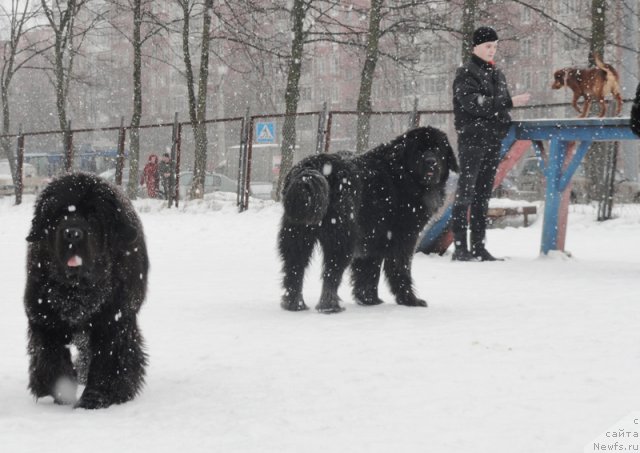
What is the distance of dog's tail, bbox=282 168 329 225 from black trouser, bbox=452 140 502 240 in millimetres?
3095

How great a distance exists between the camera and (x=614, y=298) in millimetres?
5703

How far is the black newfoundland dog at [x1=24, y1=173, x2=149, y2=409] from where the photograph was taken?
3076 mm

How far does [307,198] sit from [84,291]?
207cm

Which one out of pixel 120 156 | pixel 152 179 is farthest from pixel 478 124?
pixel 152 179

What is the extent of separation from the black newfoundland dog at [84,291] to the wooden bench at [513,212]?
8.93 m

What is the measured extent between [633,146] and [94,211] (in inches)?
608

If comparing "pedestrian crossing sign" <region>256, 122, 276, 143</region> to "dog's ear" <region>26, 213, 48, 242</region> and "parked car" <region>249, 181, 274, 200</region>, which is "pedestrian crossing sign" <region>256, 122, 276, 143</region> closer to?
"parked car" <region>249, 181, 274, 200</region>

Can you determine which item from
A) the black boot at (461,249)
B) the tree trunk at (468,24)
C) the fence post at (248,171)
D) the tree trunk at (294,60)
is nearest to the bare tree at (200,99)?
the tree trunk at (294,60)

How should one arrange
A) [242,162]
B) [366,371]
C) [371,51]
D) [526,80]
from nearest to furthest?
[366,371]
[242,162]
[371,51]
[526,80]

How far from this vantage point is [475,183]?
804 centimetres

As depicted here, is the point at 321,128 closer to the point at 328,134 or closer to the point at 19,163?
the point at 328,134

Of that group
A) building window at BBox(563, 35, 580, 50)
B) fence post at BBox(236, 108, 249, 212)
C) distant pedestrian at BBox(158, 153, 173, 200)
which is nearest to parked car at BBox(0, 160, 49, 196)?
Answer: distant pedestrian at BBox(158, 153, 173, 200)

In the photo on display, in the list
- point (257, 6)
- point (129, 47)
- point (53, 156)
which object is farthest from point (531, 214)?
point (129, 47)

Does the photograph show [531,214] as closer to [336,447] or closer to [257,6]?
[257,6]
